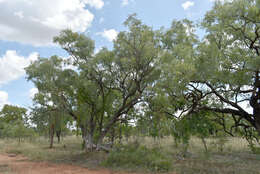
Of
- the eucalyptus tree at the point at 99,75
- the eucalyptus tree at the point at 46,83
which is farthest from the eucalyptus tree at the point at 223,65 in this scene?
the eucalyptus tree at the point at 46,83

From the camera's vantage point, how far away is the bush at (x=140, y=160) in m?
12.5

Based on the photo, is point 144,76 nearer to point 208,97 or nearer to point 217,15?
point 208,97

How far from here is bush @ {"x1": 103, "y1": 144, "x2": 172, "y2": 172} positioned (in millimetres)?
12500

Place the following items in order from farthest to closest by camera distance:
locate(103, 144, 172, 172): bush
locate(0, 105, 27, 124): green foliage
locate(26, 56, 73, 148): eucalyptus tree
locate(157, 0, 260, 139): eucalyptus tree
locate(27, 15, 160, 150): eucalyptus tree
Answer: locate(0, 105, 27, 124): green foliage → locate(26, 56, 73, 148): eucalyptus tree → locate(27, 15, 160, 150): eucalyptus tree → locate(103, 144, 172, 172): bush → locate(157, 0, 260, 139): eucalyptus tree

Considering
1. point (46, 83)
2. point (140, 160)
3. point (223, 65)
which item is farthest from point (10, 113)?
point (223, 65)

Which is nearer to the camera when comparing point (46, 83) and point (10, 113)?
point (46, 83)

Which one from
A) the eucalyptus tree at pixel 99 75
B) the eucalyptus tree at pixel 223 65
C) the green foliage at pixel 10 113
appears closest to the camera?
the eucalyptus tree at pixel 223 65

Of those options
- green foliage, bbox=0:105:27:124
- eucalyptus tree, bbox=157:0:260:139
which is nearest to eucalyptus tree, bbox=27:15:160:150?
eucalyptus tree, bbox=157:0:260:139

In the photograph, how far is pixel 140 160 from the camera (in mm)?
13828

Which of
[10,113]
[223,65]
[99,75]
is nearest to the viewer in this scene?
[223,65]

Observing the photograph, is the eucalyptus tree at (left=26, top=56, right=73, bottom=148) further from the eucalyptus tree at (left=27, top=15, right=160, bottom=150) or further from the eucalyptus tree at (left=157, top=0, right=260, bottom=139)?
the eucalyptus tree at (left=157, top=0, right=260, bottom=139)

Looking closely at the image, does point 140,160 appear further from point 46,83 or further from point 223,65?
point 46,83

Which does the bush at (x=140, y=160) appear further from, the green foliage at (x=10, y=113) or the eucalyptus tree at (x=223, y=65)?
the green foliage at (x=10, y=113)

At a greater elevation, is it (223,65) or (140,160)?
(223,65)
